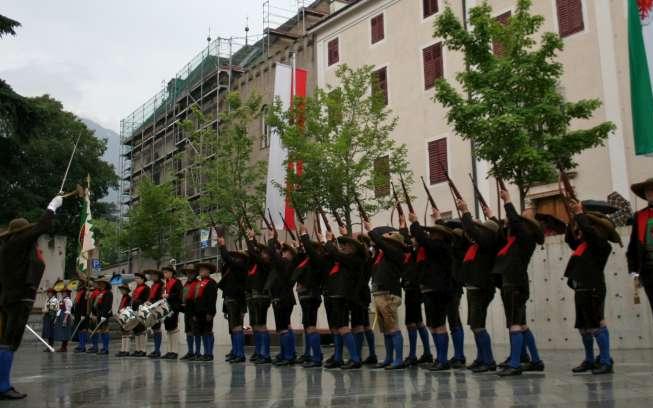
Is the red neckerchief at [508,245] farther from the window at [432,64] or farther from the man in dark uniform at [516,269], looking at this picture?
the window at [432,64]

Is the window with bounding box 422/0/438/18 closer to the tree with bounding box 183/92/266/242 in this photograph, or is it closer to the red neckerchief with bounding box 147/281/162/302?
the tree with bounding box 183/92/266/242


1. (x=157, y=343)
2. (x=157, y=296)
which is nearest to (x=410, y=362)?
(x=157, y=296)

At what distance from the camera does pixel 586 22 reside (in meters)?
22.0

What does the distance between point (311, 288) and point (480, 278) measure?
3.51 meters

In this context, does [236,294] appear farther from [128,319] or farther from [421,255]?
[421,255]

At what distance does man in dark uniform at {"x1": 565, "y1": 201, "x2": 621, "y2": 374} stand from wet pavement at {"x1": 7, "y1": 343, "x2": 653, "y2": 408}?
469mm

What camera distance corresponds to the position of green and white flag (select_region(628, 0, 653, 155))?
45.2ft

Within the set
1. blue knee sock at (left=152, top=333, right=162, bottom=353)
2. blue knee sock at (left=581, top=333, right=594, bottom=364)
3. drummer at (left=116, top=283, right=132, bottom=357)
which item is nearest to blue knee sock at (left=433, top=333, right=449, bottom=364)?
blue knee sock at (left=581, top=333, right=594, bottom=364)

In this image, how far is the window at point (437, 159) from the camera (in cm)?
2623

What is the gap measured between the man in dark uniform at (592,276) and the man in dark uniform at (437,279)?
6.60 ft

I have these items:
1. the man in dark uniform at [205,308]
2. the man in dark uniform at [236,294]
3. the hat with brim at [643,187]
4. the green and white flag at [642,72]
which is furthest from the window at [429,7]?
the hat with brim at [643,187]

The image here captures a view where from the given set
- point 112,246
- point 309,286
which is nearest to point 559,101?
point 309,286

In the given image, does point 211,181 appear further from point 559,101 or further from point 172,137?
point 172,137

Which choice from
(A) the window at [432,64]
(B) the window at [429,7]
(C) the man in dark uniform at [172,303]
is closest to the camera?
(C) the man in dark uniform at [172,303]
